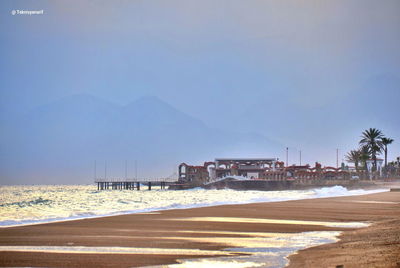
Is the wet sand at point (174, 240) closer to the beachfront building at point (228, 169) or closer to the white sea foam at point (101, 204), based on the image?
the white sea foam at point (101, 204)

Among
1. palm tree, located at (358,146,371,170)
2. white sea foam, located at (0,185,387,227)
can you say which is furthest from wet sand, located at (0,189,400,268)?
palm tree, located at (358,146,371,170)

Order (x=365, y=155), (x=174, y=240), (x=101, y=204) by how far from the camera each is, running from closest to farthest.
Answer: (x=174, y=240) < (x=101, y=204) < (x=365, y=155)

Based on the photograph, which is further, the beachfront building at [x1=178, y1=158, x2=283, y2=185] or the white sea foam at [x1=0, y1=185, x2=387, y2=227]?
the beachfront building at [x1=178, y1=158, x2=283, y2=185]

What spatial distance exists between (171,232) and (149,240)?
2.43 m

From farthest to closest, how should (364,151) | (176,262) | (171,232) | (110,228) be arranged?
(364,151) → (110,228) → (171,232) → (176,262)

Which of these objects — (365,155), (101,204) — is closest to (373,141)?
(365,155)

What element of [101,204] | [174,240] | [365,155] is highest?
[365,155]

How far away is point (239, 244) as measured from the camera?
14906 millimetres

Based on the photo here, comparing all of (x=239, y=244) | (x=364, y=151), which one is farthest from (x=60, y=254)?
(x=364, y=151)

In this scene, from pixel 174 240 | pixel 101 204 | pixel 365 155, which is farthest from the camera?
pixel 365 155

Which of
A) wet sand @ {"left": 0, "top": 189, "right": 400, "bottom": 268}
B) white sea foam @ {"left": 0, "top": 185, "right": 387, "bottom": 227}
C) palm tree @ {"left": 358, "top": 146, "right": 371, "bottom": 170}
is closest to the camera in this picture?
wet sand @ {"left": 0, "top": 189, "right": 400, "bottom": 268}

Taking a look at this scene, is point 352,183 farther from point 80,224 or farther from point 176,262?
point 176,262

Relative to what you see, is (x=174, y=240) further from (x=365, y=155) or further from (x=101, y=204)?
(x=365, y=155)

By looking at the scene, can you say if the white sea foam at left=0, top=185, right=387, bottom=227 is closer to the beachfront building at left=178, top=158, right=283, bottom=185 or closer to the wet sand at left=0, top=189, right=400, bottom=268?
the wet sand at left=0, top=189, right=400, bottom=268
